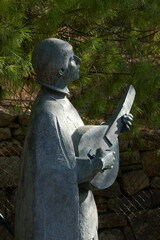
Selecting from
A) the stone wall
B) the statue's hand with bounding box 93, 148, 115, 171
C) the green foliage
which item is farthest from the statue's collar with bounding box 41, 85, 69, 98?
the stone wall

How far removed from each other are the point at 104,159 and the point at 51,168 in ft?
0.92

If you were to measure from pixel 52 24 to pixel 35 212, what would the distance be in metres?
2.39

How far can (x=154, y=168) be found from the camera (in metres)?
6.36

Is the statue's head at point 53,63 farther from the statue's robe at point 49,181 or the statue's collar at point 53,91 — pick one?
the statue's robe at point 49,181

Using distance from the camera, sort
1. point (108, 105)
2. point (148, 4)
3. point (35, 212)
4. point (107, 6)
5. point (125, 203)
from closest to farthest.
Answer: point (35, 212)
point (107, 6)
point (148, 4)
point (108, 105)
point (125, 203)

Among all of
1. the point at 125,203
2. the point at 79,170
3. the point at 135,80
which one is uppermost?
the point at 79,170

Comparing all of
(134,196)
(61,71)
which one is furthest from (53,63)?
(134,196)

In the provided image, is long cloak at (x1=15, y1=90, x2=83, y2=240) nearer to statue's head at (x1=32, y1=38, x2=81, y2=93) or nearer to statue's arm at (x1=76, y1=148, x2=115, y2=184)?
statue's arm at (x1=76, y1=148, x2=115, y2=184)

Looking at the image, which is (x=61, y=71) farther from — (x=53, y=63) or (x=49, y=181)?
(x=49, y=181)

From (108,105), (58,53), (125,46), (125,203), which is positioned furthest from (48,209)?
(125,203)

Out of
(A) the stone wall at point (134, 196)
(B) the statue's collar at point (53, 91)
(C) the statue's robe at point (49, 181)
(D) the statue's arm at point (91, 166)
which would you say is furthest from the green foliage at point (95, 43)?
(D) the statue's arm at point (91, 166)

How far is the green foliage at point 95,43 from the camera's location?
4.19 metres

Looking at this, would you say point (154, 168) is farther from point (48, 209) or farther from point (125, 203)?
point (48, 209)

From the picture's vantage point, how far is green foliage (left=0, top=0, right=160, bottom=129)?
419 centimetres
